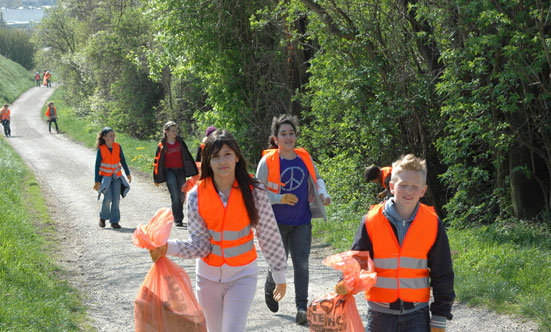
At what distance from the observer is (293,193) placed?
6262 mm

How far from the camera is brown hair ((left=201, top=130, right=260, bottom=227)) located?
13.8 feet

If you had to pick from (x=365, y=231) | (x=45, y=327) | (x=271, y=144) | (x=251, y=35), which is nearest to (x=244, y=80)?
(x=251, y=35)

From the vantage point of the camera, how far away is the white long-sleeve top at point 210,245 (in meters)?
4.12

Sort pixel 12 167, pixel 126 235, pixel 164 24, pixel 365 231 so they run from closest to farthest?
pixel 365 231, pixel 126 235, pixel 164 24, pixel 12 167

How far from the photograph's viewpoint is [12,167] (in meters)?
19.5

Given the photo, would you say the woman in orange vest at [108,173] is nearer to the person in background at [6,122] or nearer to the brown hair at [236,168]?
the brown hair at [236,168]

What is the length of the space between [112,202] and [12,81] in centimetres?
5571

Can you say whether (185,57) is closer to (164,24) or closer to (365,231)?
(164,24)

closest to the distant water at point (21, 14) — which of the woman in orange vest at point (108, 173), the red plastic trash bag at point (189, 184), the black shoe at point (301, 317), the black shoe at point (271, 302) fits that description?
the woman in orange vest at point (108, 173)

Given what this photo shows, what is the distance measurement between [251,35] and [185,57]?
201cm

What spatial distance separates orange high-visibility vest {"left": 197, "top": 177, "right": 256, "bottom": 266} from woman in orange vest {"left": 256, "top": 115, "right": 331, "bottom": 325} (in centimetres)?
191

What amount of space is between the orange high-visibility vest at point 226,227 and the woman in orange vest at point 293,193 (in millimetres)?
1912

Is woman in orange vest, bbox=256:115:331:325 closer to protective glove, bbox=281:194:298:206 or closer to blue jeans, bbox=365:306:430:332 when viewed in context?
protective glove, bbox=281:194:298:206

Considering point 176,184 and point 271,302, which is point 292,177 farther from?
point 176,184
